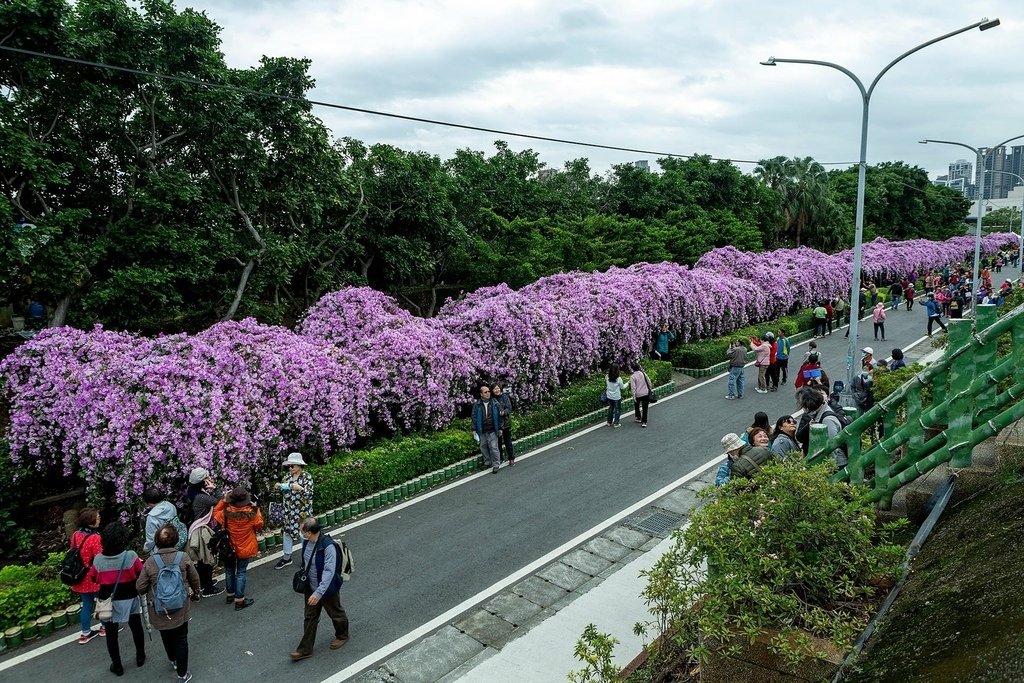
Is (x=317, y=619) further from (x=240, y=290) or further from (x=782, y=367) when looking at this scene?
(x=782, y=367)

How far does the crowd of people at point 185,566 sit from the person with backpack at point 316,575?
0.01 metres

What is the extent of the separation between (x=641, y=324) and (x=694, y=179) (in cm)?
2312

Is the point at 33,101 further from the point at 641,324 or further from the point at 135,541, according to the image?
the point at 641,324

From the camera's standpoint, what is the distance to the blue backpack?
7.21 m

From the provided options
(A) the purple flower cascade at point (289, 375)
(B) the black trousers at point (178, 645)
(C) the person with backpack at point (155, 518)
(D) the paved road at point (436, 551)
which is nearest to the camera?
(B) the black trousers at point (178, 645)

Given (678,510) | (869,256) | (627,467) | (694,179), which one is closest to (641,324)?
(627,467)

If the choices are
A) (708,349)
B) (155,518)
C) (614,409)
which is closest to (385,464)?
(155,518)

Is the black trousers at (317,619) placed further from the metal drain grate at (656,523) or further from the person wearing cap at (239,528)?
the metal drain grate at (656,523)

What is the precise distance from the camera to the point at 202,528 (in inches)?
346

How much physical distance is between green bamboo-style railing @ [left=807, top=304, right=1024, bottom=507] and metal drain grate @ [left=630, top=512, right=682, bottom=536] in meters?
5.25

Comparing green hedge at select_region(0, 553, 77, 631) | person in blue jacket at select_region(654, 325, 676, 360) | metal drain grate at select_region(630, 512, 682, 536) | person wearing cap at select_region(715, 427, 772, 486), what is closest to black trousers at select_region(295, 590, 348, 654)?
green hedge at select_region(0, 553, 77, 631)

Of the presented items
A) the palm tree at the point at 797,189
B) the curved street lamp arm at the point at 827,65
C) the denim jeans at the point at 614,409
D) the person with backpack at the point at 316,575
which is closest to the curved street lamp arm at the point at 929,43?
the curved street lamp arm at the point at 827,65

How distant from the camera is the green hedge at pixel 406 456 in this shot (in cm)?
1213

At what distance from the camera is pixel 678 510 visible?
39.5ft
